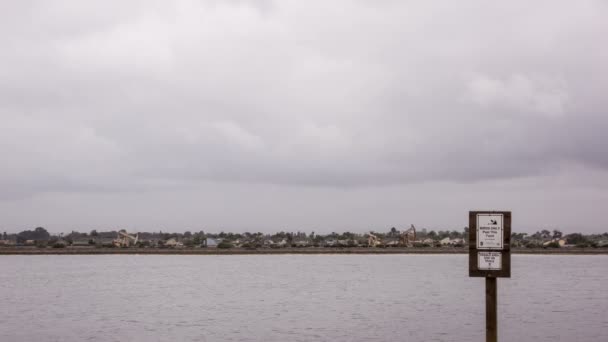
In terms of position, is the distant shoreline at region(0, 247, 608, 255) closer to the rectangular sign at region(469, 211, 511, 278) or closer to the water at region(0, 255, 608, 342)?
the water at region(0, 255, 608, 342)

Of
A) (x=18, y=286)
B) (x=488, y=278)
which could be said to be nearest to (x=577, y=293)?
(x=488, y=278)

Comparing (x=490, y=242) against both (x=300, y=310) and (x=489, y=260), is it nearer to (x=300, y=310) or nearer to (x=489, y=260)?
(x=489, y=260)

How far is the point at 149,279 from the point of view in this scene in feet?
274

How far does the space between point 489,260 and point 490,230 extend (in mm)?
729

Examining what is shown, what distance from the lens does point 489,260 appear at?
54.4 ft

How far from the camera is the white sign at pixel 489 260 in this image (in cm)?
1653

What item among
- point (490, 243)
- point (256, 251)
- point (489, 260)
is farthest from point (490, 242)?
point (256, 251)

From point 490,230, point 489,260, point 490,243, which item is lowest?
point 489,260

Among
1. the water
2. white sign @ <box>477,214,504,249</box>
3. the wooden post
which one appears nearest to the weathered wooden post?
white sign @ <box>477,214,504,249</box>

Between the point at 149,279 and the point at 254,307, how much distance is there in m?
38.0

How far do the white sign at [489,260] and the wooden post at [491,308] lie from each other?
0.59 m

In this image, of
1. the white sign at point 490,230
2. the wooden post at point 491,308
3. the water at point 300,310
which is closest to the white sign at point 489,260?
the white sign at point 490,230

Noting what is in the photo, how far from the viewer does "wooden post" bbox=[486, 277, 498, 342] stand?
56.7ft

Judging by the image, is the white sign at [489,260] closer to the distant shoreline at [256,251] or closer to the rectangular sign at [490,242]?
the rectangular sign at [490,242]
